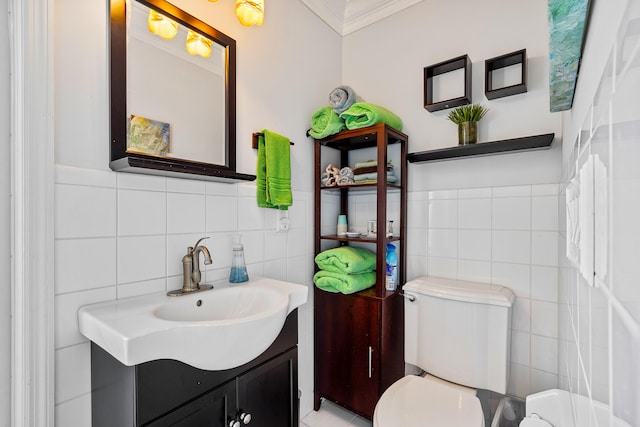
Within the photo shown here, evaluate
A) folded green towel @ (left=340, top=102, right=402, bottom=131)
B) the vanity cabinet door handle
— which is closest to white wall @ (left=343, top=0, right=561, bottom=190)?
folded green towel @ (left=340, top=102, right=402, bottom=131)

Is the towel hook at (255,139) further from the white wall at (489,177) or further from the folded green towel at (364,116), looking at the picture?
the white wall at (489,177)

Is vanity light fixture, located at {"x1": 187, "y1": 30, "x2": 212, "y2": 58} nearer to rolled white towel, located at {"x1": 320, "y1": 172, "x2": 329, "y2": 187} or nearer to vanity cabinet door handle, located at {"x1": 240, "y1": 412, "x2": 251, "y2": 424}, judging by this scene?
rolled white towel, located at {"x1": 320, "y1": 172, "x2": 329, "y2": 187}

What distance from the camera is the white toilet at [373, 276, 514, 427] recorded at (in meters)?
1.14

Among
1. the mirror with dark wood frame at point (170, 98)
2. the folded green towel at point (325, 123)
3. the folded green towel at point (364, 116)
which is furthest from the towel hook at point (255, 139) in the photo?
the folded green towel at point (364, 116)

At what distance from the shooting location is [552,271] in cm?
134

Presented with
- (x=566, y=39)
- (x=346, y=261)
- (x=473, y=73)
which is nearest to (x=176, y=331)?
(x=346, y=261)

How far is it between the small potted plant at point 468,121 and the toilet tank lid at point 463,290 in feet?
2.31

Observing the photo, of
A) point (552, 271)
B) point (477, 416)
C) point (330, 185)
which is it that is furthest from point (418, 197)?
point (477, 416)

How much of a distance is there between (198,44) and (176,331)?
1100mm

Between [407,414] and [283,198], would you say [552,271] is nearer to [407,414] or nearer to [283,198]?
[407,414]

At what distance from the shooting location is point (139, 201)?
3.46 ft

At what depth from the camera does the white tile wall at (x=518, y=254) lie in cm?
136

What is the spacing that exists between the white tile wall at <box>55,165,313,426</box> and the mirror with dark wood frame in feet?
0.31

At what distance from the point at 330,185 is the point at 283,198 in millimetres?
390
